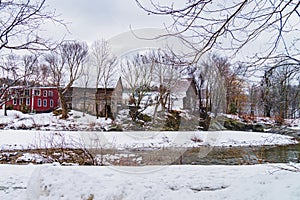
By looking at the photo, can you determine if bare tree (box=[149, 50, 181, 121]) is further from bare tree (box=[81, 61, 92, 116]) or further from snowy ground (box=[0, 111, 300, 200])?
bare tree (box=[81, 61, 92, 116])

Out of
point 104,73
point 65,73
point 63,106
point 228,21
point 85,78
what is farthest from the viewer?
point 65,73

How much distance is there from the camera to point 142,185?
3.07 metres

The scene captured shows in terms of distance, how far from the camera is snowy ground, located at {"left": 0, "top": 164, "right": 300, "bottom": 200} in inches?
111

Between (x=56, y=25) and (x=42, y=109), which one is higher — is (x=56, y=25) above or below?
above

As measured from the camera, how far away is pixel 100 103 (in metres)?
14.8

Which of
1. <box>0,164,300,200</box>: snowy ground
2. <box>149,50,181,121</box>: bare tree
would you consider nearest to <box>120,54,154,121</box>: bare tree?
<box>149,50,181,121</box>: bare tree

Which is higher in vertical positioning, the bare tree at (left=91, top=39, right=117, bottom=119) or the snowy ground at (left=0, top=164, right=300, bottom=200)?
the bare tree at (left=91, top=39, right=117, bottom=119)

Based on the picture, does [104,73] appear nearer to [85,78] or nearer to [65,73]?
[85,78]

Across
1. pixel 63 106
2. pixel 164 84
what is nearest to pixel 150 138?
pixel 164 84

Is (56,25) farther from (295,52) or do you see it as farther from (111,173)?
(295,52)

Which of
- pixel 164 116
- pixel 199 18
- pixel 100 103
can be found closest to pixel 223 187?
pixel 199 18

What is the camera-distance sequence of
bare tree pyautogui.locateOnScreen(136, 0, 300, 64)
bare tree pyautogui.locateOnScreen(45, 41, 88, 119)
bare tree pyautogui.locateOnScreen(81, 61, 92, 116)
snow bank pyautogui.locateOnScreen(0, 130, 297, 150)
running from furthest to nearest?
bare tree pyautogui.locateOnScreen(45, 41, 88, 119) < bare tree pyautogui.locateOnScreen(81, 61, 92, 116) < snow bank pyautogui.locateOnScreen(0, 130, 297, 150) < bare tree pyautogui.locateOnScreen(136, 0, 300, 64)

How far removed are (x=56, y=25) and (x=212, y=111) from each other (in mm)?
10154

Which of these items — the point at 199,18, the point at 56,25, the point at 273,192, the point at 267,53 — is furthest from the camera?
the point at 56,25
